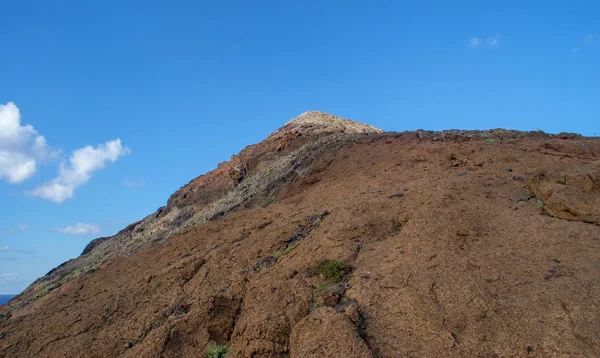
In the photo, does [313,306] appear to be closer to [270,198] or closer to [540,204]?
[540,204]

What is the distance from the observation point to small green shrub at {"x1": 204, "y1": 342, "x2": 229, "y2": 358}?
731cm

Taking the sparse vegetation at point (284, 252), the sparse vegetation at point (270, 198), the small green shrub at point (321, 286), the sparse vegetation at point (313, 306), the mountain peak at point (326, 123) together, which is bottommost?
the sparse vegetation at point (313, 306)

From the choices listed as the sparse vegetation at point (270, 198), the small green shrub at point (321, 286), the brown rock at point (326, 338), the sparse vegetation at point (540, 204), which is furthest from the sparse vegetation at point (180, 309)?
the sparse vegetation at point (540, 204)

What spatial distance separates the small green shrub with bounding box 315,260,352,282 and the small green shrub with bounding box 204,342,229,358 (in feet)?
6.48

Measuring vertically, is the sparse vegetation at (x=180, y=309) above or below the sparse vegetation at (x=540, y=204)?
Answer: below

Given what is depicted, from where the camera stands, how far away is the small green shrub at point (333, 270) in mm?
8023

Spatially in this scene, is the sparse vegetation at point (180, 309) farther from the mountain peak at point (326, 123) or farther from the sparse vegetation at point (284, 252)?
the mountain peak at point (326, 123)

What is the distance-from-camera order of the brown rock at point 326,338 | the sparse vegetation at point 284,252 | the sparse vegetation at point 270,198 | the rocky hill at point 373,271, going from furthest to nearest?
1. the sparse vegetation at point 270,198
2. the sparse vegetation at point 284,252
3. the rocky hill at point 373,271
4. the brown rock at point 326,338

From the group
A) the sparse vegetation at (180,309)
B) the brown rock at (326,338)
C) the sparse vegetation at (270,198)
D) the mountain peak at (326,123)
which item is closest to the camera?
the brown rock at (326,338)

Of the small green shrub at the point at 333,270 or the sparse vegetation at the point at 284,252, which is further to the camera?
the sparse vegetation at the point at 284,252

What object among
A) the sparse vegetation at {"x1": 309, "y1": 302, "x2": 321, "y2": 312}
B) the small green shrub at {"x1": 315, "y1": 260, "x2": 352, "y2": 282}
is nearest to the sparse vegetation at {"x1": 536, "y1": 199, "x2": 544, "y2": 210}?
the small green shrub at {"x1": 315, "y1": 260, "x2": 352, "y2": 282}

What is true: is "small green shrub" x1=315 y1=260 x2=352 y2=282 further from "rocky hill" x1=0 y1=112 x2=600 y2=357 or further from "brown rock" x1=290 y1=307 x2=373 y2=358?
"brown rock" x1=290 y1=307 x2=373 y2=358

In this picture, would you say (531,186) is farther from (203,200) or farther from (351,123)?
(351,123)

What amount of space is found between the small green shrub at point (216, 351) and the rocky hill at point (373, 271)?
50 millimetres
